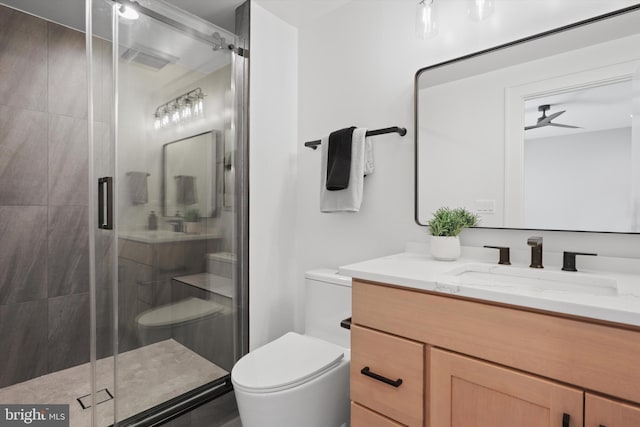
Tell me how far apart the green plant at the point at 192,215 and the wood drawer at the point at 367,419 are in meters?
1.10

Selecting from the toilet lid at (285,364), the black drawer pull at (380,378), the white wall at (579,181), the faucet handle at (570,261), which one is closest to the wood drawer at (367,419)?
the black drawer pull at (380,378)

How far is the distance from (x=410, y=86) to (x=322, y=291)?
109cm

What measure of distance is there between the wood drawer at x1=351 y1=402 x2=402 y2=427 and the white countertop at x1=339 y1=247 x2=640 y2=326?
0.42 meters

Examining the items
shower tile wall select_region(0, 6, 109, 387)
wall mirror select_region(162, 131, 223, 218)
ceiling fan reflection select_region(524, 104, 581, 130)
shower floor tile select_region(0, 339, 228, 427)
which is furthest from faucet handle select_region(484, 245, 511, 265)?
shower tile wall select_region(0, 6, 109, 387)

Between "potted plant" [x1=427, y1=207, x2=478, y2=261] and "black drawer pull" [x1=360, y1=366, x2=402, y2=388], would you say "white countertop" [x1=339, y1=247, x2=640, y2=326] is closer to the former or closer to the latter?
"potted plant" [x1=427, y1=207, x2=478, y2=261]

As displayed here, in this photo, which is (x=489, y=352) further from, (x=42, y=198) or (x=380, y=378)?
(x=42, y=198)

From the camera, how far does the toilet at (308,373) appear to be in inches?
46.9

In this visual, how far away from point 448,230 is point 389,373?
635 millimetres

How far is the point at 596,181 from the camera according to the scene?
3.69 feet

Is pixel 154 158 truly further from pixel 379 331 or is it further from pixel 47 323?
pixel 47 323

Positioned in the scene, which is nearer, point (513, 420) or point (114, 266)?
point (513, 420)

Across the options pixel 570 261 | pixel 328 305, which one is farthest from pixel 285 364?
pixel 570 261

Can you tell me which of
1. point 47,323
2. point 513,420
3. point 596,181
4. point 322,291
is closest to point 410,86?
point 596,181

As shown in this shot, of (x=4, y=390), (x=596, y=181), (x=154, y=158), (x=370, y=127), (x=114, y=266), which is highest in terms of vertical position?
(x=370, y=127)
